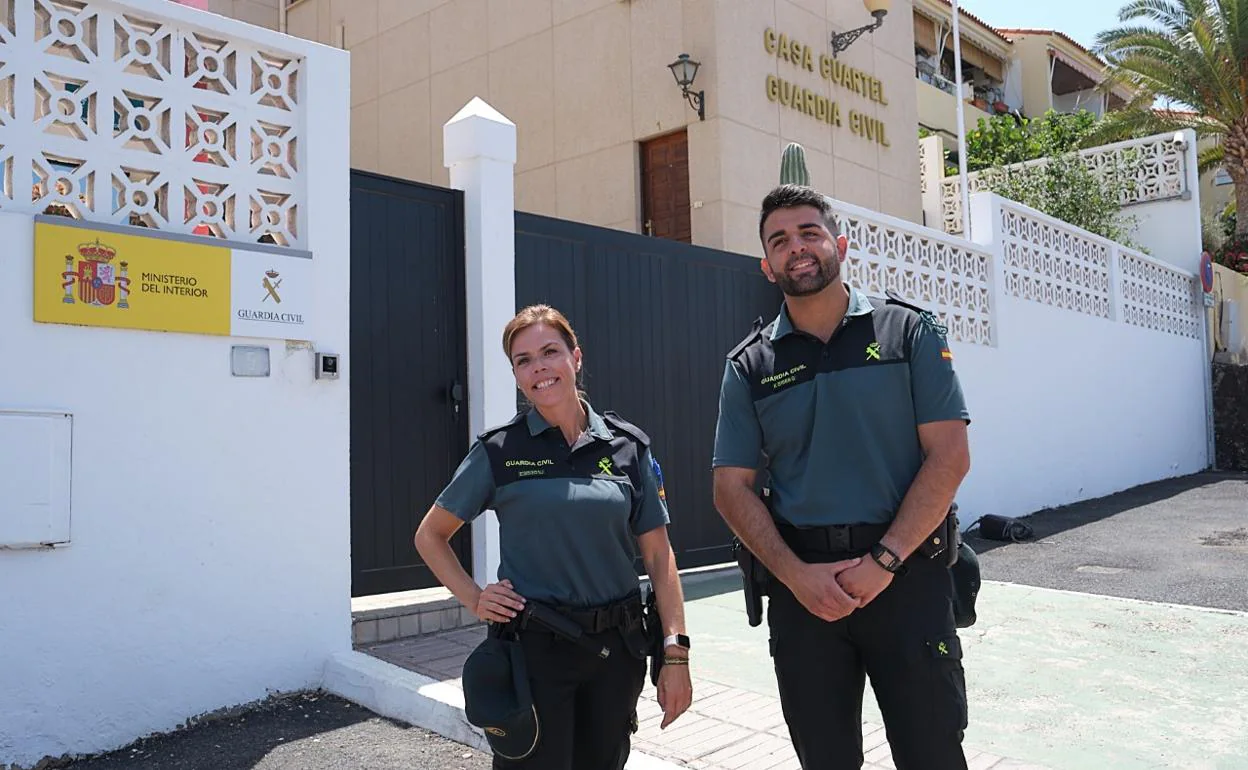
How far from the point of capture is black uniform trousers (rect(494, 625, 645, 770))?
2.35 metres

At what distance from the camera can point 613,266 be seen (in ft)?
23.1

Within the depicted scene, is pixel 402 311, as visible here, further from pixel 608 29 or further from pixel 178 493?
pixel 608 29

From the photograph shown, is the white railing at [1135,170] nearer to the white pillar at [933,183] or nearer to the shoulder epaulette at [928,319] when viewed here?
the white pillar at [933,183]

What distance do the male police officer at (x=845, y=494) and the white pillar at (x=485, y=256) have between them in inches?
132

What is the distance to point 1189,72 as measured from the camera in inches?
699

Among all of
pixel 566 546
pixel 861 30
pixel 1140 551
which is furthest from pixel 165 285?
pixel 861 30

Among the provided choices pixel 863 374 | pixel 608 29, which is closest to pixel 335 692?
pixel 863 374

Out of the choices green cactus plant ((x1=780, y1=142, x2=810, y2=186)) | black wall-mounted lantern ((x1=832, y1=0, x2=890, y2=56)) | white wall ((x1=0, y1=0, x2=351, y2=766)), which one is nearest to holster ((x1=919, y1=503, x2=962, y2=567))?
white wall ((x1=0, y1=0, x2=351, y2=766))

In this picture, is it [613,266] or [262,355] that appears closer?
[262,355]

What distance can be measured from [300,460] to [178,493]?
0.59 metres

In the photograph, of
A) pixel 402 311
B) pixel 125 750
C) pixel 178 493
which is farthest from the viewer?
pixel 402 311

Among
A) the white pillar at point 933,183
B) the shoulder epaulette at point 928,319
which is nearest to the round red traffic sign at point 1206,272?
the white pillar at point 933,183

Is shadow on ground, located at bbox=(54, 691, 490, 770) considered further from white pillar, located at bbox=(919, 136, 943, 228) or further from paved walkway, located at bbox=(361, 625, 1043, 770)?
white pillar, located at bbox=(919, 136, 943, 228)

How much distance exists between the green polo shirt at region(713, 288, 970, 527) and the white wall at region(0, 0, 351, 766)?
112 inches
